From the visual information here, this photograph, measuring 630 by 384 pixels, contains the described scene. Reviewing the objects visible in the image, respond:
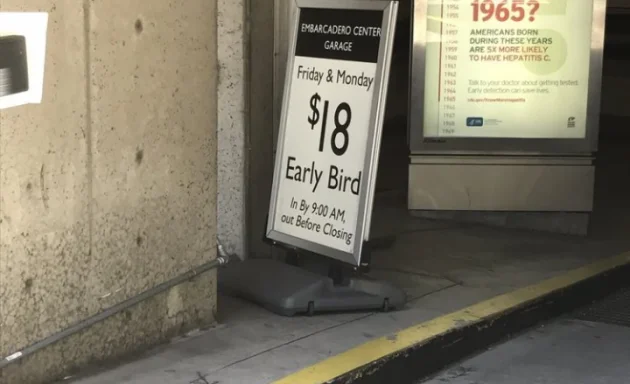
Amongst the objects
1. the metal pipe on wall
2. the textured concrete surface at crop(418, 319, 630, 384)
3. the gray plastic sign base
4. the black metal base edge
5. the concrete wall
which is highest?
the concrete wall

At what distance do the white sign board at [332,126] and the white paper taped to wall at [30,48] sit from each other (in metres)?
1.68

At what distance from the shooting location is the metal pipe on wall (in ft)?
11.3

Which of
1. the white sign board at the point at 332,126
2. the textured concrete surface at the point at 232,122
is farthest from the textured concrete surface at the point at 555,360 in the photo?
the textured concrete surface at the point at 232,122

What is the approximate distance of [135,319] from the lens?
400cm

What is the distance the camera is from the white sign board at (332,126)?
4.52 meters

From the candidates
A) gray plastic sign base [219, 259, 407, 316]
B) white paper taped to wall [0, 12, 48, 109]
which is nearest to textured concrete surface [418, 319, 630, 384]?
gray plastic sign base [219, 259, 407, 316]

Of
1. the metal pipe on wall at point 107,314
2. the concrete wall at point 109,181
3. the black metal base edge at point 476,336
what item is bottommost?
the black metal base edge at point 476,336

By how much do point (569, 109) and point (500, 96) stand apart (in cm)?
49

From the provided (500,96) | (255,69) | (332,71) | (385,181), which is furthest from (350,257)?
(385,181)

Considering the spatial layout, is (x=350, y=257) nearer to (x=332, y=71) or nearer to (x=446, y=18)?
(x=332, y=71)

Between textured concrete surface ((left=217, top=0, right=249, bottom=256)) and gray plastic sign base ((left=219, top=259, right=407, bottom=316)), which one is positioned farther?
textured concrete surface ((left=217, top=0, right=249, bottom=256))

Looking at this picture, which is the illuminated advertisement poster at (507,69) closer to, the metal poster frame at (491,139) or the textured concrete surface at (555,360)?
the metal poster frame at (491,139)

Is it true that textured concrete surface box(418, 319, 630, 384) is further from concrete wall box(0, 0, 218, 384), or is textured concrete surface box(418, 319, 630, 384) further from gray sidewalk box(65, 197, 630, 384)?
concrete wall box(0, 0, 218, 384)

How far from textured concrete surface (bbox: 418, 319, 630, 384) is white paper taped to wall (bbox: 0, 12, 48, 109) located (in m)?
2.24
